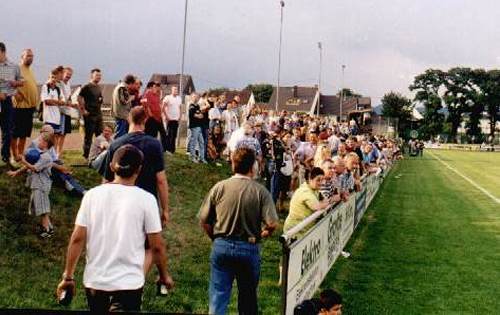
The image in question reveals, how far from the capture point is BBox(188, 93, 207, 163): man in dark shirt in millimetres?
17516

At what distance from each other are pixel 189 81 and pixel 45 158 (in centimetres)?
9561

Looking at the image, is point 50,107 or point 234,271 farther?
point 50,107

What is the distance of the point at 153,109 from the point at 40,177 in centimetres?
424

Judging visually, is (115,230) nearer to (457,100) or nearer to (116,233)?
(116,233)

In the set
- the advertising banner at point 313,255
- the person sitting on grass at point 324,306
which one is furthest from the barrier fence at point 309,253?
the person sitting on grass at point 324,306

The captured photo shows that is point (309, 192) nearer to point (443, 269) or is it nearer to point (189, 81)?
point (443, 269)

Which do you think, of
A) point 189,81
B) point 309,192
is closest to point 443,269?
point 309,192

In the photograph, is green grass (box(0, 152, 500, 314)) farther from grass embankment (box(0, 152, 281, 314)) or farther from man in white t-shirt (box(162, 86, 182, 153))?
man in white t-shirt (box(162, 86, 182, 153))

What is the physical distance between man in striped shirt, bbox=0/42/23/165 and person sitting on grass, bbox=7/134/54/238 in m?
1.33

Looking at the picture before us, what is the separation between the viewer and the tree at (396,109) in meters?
114

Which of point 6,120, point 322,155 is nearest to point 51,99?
point 6,120

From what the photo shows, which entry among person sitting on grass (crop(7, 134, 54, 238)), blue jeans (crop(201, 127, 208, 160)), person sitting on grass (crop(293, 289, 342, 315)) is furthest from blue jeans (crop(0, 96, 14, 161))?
blue jeans (crop(201, 127, 208, 160))

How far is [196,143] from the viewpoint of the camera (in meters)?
18.2

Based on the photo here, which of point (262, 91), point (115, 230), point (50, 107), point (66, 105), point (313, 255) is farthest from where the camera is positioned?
point (262, 91)
